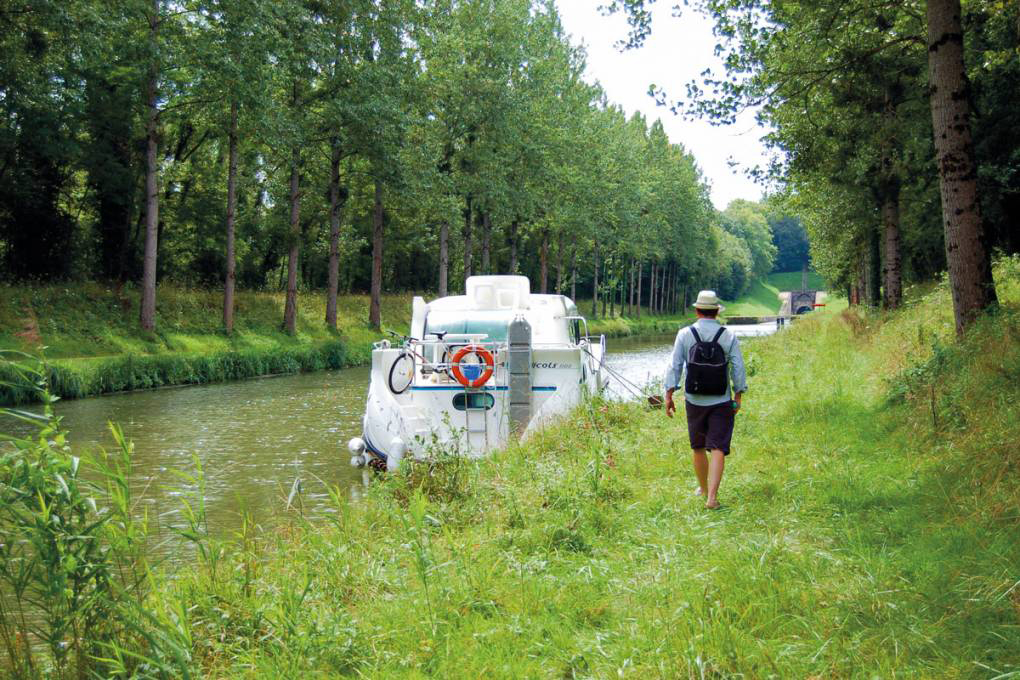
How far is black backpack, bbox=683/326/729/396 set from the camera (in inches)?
280

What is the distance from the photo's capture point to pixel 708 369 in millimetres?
7109

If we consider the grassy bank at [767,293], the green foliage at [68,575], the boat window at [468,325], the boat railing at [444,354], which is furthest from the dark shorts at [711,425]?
the grassy bank at [767,293]

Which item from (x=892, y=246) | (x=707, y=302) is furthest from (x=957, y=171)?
(x=892, y=246)

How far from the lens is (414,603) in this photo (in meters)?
5.21

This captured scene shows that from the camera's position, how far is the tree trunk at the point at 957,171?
10.8 m

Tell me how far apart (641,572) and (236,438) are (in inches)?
458

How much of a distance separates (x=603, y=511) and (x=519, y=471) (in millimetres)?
1930

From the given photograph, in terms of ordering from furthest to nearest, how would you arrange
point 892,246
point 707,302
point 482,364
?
point 892,246
point 482,364
point 707,302

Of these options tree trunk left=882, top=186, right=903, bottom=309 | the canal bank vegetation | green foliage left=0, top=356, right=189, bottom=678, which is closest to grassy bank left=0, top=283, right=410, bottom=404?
the canal bank vegetation

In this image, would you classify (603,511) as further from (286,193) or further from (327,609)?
(286,193)

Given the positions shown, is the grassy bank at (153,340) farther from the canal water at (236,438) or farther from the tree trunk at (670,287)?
the tree trunk at (670,287)

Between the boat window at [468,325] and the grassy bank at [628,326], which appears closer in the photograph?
the boat window at [468,325]

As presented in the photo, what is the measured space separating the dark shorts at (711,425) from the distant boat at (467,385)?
4819 millimetres

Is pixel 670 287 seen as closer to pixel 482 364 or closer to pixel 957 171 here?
pixel 482 364
